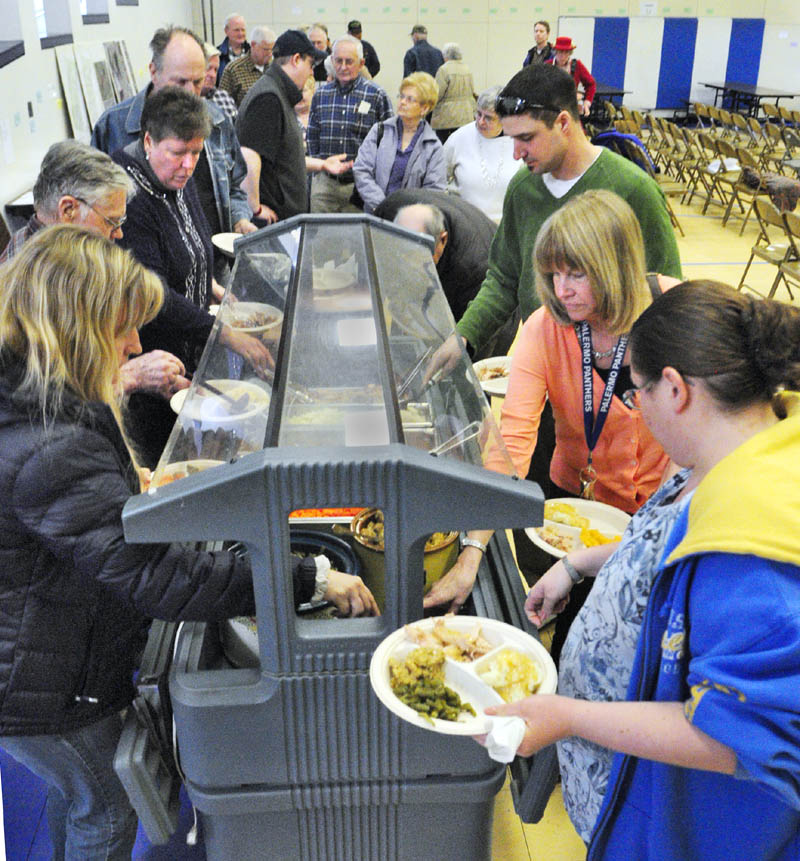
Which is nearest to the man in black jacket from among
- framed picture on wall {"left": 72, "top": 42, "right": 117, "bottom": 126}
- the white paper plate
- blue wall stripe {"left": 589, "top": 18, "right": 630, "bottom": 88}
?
the white paper plate

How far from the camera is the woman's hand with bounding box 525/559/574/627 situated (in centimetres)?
179

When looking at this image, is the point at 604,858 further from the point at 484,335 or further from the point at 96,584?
the point at 484,335

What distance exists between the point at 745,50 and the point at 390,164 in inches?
594

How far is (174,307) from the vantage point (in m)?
2.90

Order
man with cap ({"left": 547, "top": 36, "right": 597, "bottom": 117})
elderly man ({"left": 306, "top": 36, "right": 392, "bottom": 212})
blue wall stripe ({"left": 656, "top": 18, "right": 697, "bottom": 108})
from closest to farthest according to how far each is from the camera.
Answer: elderly man ({"left": 306, "top": 36, "right": 392, "bottom": 212}) → man with cap ({"left": 547, "top": 36, "right": 597, "bottom": 117}) → blue wall stripe ({"left": 656, "top": 18, "right": 697, "bottom": 108})

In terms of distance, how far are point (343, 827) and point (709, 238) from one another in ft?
31.5

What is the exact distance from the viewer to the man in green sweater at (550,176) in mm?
2771

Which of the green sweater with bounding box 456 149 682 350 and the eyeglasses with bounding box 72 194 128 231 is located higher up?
the eyeglasses with bounding box 72 194 128 231

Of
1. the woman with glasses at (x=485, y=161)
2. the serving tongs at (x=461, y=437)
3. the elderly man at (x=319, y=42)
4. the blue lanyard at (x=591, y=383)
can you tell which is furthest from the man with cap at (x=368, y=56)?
the serving tongs at (x=461, y=437)

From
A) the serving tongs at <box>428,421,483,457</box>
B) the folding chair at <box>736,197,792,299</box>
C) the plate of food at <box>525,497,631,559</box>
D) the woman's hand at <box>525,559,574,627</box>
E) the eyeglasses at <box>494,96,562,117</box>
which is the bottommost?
the folding chair at <box>736,197,792,299</box>

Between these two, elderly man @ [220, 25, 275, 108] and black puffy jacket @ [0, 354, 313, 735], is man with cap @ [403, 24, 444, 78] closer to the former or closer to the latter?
elderly man @ [220, 25, 275, 108]

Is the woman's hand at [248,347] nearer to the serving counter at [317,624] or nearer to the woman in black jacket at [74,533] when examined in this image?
the serving counter at [317,624]

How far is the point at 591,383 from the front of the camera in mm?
2189

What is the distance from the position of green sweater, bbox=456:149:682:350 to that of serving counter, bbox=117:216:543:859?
4.07 feet
